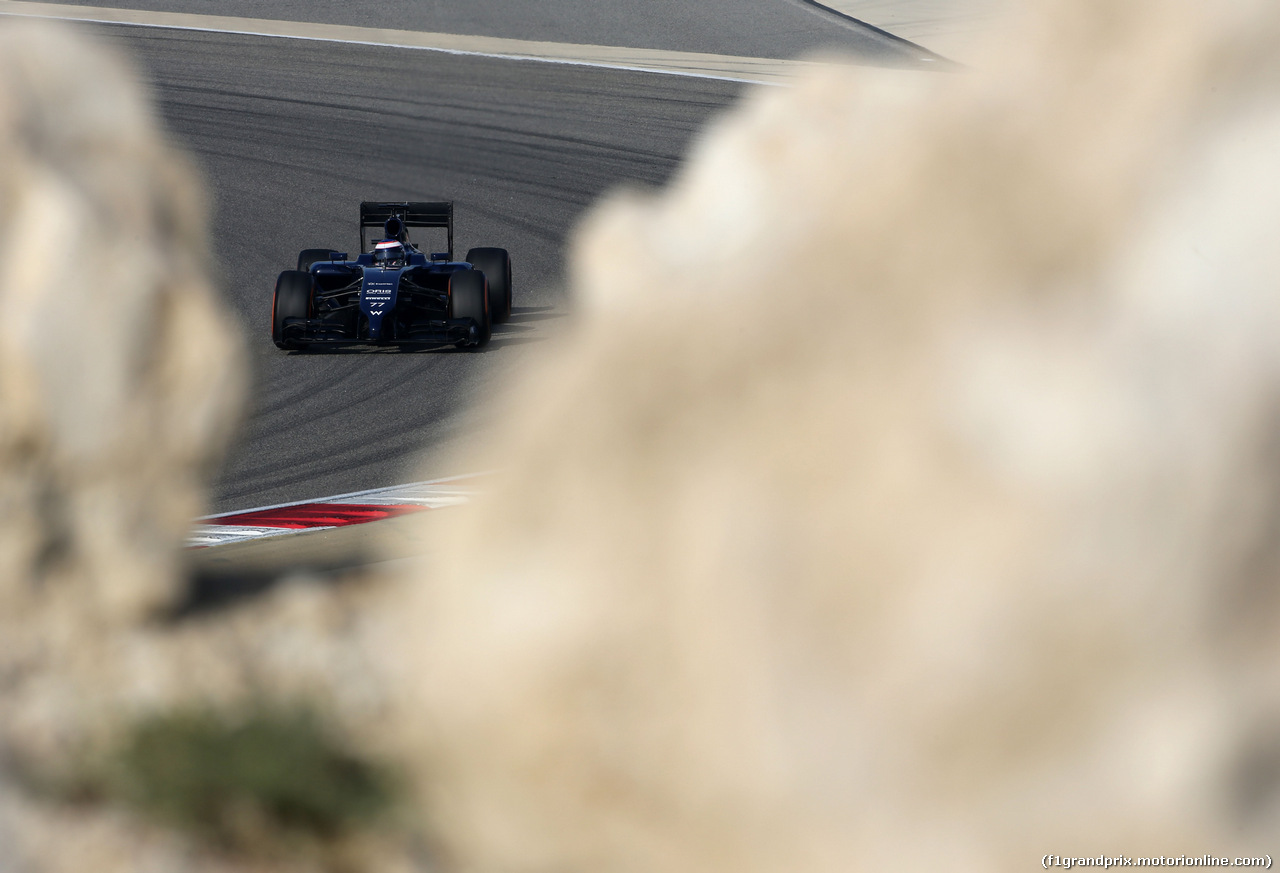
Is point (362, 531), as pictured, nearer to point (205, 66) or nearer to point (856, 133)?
point (856, 133)

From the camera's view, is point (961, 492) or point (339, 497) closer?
point (961, 492)

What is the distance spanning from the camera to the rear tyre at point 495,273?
29.4ft

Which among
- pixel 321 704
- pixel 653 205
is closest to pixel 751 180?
pixel 653 205

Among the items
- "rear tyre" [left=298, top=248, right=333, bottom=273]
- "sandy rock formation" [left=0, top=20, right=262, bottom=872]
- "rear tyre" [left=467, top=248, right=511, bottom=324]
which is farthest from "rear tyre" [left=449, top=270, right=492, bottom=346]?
"sandy rock formation" [left=0, top=20, right=262, bottom=872]

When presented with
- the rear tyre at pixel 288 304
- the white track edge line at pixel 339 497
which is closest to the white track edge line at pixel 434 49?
the rear tyre at pixel 288 304

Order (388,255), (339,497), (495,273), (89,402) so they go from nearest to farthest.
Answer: (89,402) < (339,497) < (388,255) < (495,273)

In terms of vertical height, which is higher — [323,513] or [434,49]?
[434,49]

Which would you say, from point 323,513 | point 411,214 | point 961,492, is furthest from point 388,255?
point 961,492

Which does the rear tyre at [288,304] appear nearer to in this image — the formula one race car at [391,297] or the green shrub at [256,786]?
the formula one race car at [391,297]

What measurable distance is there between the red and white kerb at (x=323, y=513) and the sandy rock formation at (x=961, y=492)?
3.67 metres

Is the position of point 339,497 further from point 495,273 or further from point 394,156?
point 394,156

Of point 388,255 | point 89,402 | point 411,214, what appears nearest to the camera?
point 89,402

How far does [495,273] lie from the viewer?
8.97m

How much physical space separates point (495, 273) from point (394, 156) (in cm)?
518
